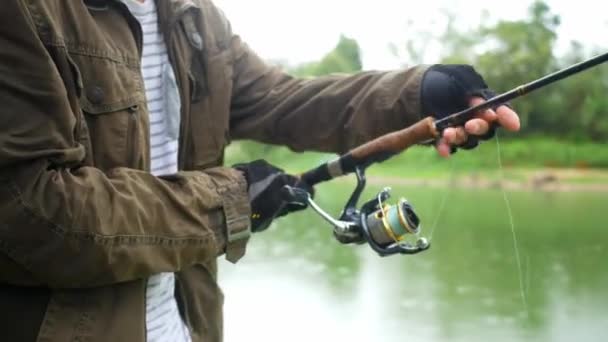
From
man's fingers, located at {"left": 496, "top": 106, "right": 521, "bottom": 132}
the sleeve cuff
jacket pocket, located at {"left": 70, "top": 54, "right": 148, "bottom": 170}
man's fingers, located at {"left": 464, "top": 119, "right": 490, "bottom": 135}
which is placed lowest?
the sleeve cuff

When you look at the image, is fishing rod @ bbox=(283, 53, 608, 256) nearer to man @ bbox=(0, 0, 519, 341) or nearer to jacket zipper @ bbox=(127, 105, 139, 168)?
man @ bbox=(0, 0, 519, 341)

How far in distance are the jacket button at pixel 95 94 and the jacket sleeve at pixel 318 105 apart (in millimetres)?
398

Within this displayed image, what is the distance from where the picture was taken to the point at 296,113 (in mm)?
1453

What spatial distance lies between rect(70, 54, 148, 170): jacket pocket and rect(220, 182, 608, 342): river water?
1626 mm

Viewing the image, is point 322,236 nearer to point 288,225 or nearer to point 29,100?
point 288,225

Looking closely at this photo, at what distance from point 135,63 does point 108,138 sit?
0.43ft

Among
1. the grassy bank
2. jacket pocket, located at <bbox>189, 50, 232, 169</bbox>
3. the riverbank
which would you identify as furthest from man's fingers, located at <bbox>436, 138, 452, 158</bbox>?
the grassy bank

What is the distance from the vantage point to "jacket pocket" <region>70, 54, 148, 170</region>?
1.08 metres

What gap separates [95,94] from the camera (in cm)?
109

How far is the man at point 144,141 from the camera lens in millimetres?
970

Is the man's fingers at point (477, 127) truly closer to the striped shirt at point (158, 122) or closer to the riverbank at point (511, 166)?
the striped shirt at point (158, 122)

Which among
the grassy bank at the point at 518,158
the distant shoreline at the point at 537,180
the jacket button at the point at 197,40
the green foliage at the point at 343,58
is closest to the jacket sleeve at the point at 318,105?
the jacket button at the point at 197,40

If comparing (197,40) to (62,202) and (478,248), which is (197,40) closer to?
(62,202)

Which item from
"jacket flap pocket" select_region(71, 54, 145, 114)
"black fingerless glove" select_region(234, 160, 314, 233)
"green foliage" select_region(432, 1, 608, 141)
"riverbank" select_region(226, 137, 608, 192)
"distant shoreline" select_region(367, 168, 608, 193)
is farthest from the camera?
"green foliage" select_region(432, 1, 608, 141)
